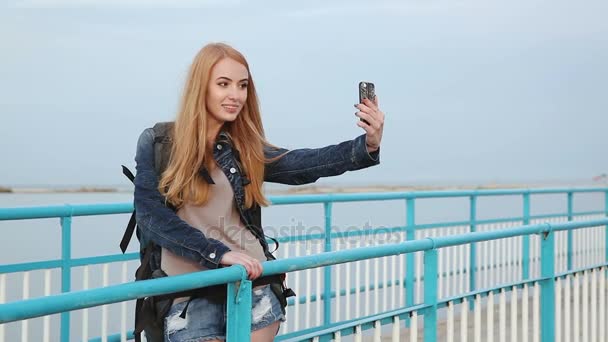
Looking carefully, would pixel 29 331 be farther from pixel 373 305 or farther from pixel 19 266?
pixel 373 305

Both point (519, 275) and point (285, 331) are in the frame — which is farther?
point (519, 275)

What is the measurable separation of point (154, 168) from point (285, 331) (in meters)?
3.15

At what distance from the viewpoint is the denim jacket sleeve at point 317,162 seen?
2768mm

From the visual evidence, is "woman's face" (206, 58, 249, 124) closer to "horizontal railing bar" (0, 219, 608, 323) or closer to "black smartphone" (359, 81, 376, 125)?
"black smartphone" (359, 81, 376, 125)

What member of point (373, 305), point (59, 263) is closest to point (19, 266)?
point (59, 263)

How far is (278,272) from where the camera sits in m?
2.54

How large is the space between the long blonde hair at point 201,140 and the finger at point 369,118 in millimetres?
384

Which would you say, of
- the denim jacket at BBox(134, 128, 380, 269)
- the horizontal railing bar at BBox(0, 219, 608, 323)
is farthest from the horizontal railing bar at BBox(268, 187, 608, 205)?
the denim jacket at BBox(134, 128, 380, 269)

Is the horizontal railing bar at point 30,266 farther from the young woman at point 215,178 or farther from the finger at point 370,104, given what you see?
the finger at point 370,104

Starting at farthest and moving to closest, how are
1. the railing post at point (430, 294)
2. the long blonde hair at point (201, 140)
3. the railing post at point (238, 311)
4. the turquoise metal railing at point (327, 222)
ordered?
1. the turquoise metal railing at point (327, 222)
2. the railing post at point (430, 294)
3. the long blonde hair at point (201, 140)
4. the railing post at point (238, 311)

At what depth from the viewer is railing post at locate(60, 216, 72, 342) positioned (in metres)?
4.45

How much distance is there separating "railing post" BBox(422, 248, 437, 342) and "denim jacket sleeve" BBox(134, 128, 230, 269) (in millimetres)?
1052

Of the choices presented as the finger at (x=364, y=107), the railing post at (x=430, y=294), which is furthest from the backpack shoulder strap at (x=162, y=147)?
the railing post at (x=430, y=294)

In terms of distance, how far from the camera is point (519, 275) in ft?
27.3
